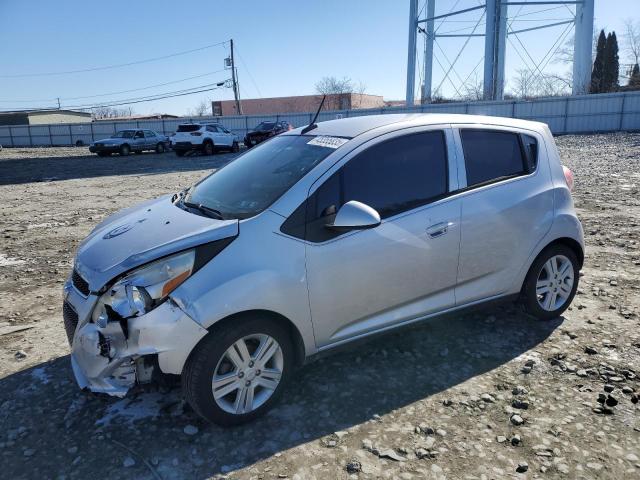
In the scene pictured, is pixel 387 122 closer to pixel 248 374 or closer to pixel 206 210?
Result: pixel 206 210

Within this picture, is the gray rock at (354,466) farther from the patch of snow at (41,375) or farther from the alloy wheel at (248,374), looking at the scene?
the patch of snow at (41,375)

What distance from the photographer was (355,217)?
2.96m

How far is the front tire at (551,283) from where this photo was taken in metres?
4.09

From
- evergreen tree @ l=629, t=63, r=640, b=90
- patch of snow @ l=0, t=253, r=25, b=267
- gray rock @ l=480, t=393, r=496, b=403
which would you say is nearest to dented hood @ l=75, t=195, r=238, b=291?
gray rock @ l=480, t=393, r=496, b=403

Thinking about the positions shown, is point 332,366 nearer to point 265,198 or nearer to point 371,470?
point 371,470

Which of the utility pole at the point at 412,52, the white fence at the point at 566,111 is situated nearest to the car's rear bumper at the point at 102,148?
the white fence at the point at 566,111

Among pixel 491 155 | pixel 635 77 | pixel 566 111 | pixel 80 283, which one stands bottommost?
pixel 80 283

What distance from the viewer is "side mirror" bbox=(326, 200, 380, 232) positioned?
2.96 meters

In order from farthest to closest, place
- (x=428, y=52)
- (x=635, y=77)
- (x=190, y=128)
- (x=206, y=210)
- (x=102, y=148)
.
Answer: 1. (x=635, y=77)
2. (x=428, y=52)
3. (x=102, y=148)
4. (x=190, y=128)
5. (x=206, y=210)

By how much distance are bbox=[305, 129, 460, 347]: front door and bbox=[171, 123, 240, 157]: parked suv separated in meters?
23.4

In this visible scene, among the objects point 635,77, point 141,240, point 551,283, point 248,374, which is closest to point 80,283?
point 141,240

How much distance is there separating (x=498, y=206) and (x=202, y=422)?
99.7 inches

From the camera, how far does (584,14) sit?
102ft

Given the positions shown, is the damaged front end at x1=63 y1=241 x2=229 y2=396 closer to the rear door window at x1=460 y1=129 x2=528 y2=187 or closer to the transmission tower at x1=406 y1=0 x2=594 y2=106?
the rear door window at x1=460 y1=129 x2=528 y2=187
